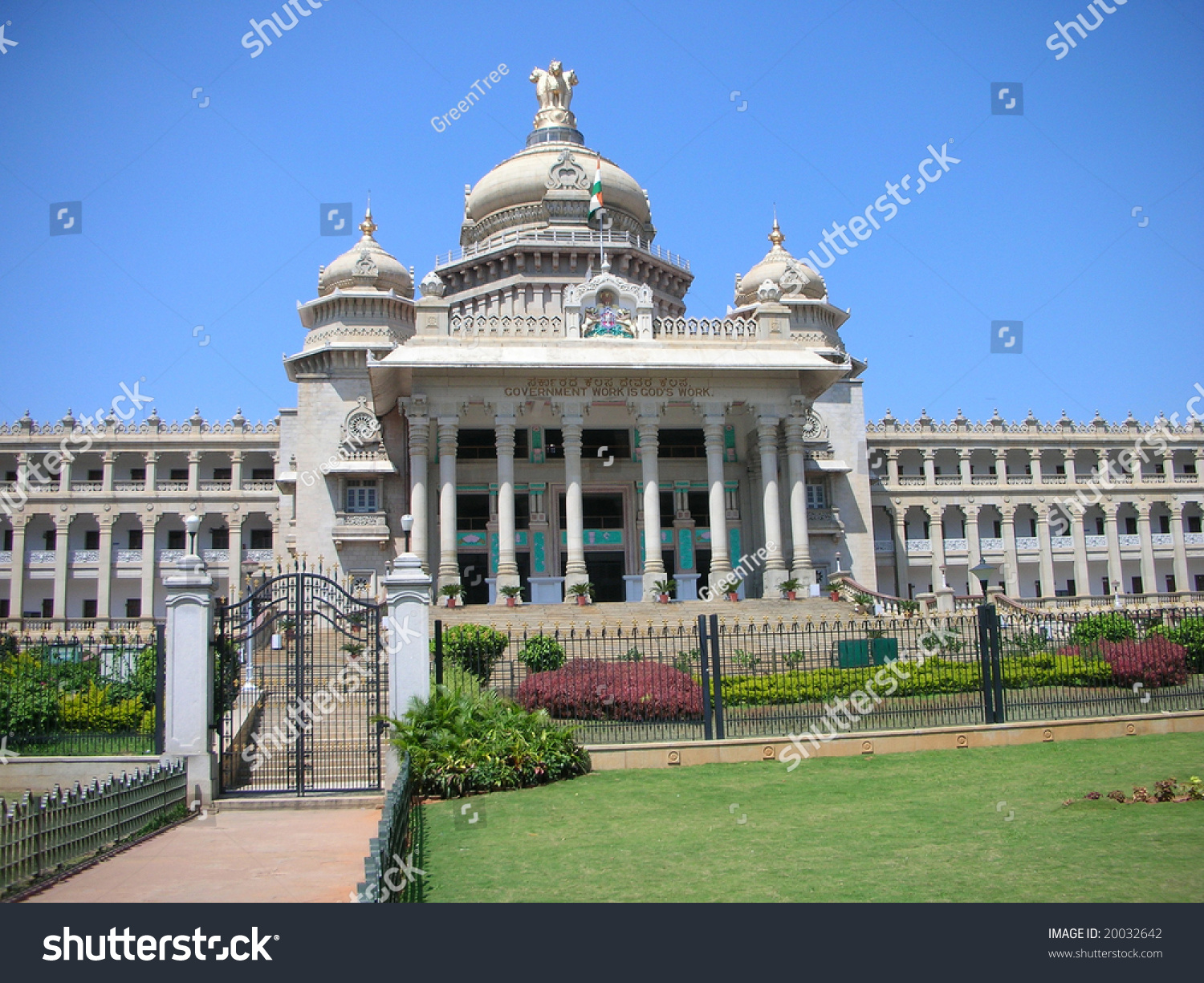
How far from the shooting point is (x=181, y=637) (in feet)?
42.1

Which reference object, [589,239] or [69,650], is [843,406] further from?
[69,650]

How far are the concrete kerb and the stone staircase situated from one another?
10735 millimetres

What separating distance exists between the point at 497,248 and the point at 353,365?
8065 millimetres

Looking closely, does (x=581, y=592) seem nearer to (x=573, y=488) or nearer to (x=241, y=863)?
(x=573, y=488)

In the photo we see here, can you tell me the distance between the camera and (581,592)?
29719 mm

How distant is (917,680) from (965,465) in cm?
4032

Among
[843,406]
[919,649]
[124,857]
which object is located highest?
[843,406]

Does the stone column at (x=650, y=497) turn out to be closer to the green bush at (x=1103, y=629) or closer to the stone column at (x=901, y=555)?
the green bush at (x=1103, y=629)

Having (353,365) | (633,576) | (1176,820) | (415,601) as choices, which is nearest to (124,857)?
(415,601)

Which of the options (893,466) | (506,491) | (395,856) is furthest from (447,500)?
(893,466)

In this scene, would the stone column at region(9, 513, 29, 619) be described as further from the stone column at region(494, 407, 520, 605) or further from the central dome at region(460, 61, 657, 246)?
the stone column at region(494, 407, 520, 605)

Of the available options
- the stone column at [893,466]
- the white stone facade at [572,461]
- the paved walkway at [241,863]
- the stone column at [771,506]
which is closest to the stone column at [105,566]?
the white stone facade at [572,461]

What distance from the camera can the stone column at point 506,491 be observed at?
31391 mm

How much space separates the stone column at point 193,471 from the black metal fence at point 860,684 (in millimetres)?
38535
